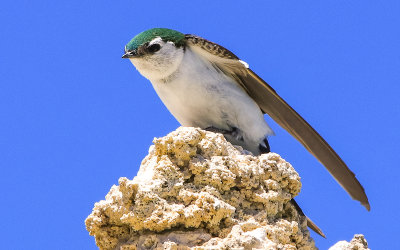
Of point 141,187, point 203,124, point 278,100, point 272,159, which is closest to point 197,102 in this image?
point 203,124

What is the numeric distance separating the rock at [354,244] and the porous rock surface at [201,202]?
0.73 ft

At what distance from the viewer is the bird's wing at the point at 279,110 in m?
7.19

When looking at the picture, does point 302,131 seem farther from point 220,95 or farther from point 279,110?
point 220,95

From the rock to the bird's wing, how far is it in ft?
3.33

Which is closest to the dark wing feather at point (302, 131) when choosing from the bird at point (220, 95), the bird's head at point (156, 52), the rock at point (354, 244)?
the bird at point (220, 95)

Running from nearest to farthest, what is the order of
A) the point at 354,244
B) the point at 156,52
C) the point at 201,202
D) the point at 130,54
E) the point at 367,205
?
1. the point at 201,202
2. the point at 354,244
3. the point at 367,205
4. the point at 156,52
5. the point at 130,54

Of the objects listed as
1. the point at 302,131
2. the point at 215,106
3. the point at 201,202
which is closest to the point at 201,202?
the point at 201,202

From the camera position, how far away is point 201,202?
5.45m

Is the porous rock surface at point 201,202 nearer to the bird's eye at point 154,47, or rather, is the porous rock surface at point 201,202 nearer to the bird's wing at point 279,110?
the bird's wing at point 279,110

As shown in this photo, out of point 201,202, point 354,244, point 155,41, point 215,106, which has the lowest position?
point 354,244

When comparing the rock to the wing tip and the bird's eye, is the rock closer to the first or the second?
the wing tip

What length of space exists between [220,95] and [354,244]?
78.4 inches

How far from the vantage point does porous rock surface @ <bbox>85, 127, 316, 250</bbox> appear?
17.7ft

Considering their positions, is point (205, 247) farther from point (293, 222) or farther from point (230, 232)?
point (293, 222)
